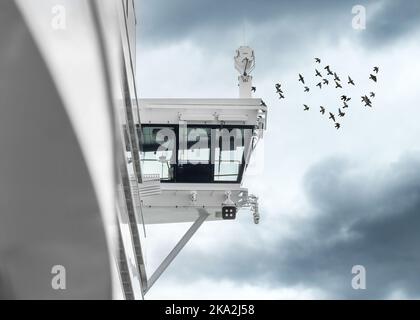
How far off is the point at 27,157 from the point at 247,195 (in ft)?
88.7

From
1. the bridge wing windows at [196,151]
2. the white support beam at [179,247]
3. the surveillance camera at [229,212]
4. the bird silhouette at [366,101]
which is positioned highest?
the bird silhouette at [366,101]

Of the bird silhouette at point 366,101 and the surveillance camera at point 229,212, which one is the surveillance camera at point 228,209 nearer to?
the surveillance camera at point 229,212

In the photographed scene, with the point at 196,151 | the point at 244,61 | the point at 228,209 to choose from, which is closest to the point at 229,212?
the point at 228,209

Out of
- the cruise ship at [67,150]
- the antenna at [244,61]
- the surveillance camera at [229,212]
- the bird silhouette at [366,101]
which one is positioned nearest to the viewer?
the cruise ship at [67,150]

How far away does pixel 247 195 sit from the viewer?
123ft

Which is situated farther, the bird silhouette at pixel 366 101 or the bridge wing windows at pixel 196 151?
the bridge wing windows at pixel 196 151

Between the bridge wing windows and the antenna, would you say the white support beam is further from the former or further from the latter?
the antenna

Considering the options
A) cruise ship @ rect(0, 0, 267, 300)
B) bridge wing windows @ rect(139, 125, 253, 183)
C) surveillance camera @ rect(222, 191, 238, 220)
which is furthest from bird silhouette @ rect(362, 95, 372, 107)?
cruise ship @ rect(0, 0, 267, 300)

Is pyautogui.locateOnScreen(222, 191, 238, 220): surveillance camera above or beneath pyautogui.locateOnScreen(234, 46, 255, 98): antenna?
beneath

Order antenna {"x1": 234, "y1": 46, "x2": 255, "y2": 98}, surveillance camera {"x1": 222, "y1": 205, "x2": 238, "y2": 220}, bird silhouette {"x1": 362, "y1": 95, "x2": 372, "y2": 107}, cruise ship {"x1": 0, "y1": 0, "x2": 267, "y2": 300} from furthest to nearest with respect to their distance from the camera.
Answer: antenna {"x1": 234, "y1": 46, "x2": 255, "y2": 98} < surveillance camera {"x1": 222, "y1": 205, "x2": 238, "y2": 220} < bird silhouette {"x1": 362, "y1": 95, "x2": 372, "y2": 107} < cruise ship {"x1": 0, "y1": 0, "x2": 267, "y2": 300}

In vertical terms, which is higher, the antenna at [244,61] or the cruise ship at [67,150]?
the cruise ship at [67,150]

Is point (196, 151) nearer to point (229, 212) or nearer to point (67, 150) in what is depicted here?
point (229, 212)

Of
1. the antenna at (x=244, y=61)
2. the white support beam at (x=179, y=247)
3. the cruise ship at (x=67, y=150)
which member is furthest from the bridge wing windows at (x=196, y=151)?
the cruise ship at (x=67, y=150)

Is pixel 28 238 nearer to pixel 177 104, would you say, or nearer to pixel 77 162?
pixel 77 162
